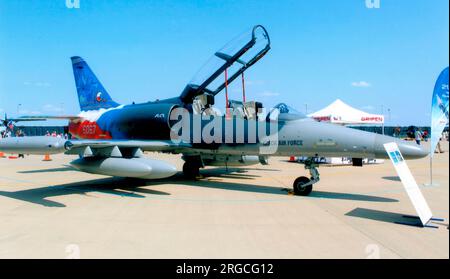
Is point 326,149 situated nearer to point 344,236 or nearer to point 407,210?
point 407,210

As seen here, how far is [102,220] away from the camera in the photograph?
555 cm

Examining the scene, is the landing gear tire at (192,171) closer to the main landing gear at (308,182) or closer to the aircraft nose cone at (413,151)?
the main landing gear at (308,182)

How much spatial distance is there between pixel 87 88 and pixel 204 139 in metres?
7.06

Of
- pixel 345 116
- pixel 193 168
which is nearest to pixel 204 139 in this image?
pixel 193 168

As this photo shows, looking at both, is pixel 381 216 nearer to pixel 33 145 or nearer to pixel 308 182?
pixel 308 182

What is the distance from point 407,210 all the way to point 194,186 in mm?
5363

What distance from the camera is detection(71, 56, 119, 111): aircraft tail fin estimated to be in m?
13.4

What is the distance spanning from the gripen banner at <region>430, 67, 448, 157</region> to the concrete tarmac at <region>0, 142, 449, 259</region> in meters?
1.07

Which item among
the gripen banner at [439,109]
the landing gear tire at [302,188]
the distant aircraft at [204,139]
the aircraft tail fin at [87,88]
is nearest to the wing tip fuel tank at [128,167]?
the distant aircraft at [204,139]

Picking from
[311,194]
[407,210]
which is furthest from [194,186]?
[407,210]

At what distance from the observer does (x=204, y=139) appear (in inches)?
361

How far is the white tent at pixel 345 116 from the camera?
24.4 m

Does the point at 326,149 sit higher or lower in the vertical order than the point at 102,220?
higher

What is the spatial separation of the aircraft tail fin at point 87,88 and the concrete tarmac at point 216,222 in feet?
16.1
